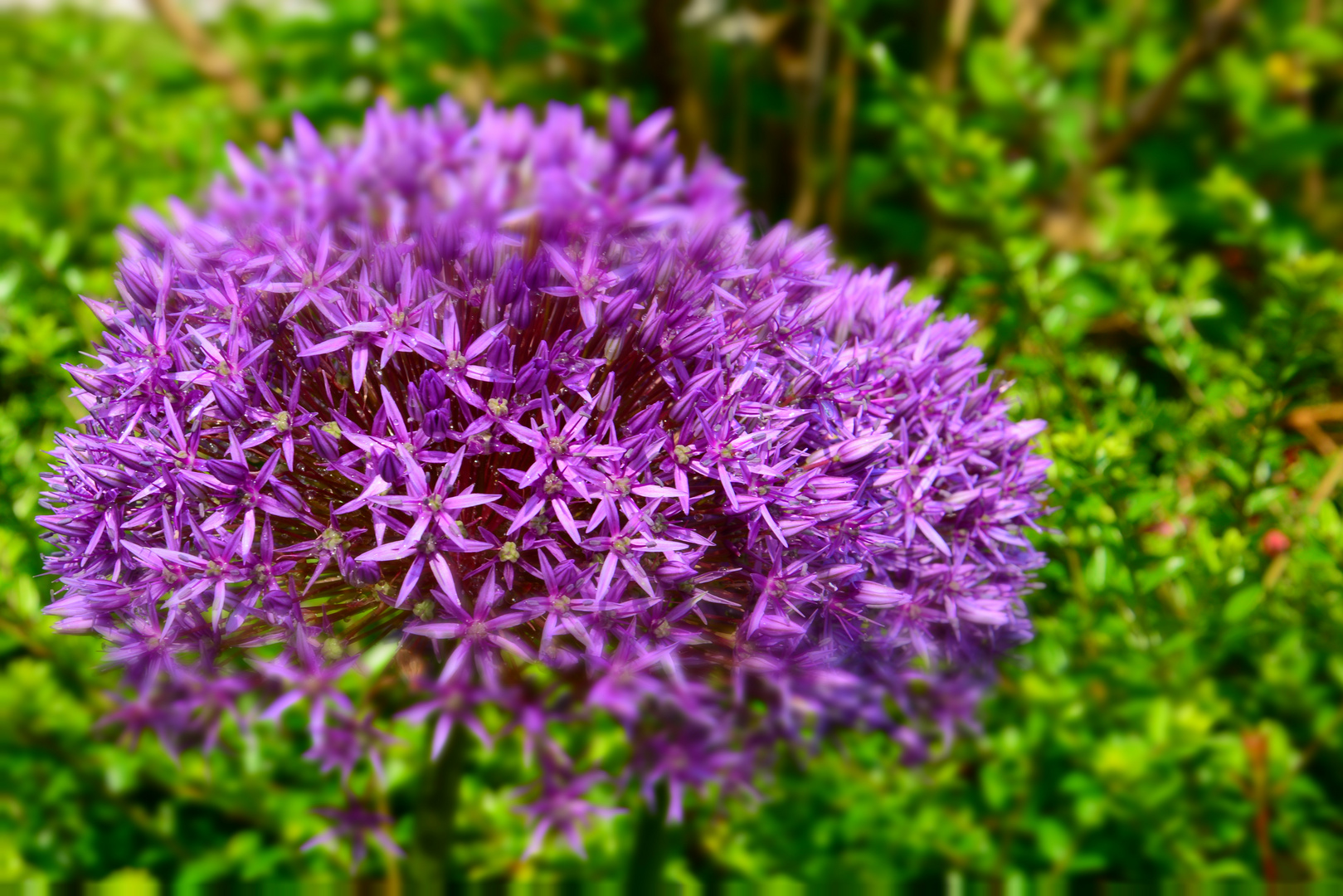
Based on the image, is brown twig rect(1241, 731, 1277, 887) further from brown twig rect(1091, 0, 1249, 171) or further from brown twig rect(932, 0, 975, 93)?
brown twig rect(932, 0, 975, 93)

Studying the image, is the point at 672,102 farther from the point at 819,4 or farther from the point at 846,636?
the point at 846,636

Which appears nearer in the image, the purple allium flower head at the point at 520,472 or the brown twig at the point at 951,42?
the purple allium flower head at the point at 520,472

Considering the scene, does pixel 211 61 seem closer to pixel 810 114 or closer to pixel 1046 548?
pixel 810 114

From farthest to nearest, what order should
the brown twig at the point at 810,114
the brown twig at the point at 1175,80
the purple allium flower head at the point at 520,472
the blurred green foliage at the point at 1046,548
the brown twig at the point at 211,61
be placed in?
the brown twig at the point at 211,61 < the brown twig at the point at 810,114 < the brown twig at the point at 1175,80 < the blurred green foliage at the point at 1046,548 < the purple allium flower head at the point at 520,472

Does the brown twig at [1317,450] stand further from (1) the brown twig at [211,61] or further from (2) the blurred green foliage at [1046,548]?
(1) the brown twig at [211,61]

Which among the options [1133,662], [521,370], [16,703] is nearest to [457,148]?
[521,370]

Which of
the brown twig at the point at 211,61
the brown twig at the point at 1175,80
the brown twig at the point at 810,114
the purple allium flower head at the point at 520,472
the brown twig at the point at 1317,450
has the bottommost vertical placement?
the purple allium flower head at the point at 520,472

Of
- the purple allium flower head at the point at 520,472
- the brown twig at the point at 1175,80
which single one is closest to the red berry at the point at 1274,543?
the purple allium flower head at the point at 520,472
